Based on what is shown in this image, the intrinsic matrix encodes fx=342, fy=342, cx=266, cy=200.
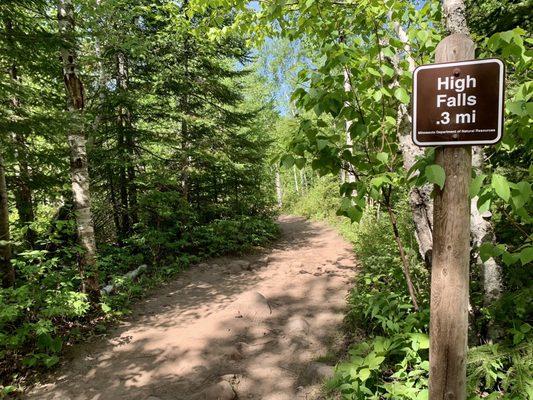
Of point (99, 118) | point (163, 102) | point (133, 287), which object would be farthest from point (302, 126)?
point (163, 102)

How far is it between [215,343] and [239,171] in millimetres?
8185

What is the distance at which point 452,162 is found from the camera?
172 centimetres

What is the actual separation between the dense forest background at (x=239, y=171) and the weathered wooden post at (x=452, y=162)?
150mm

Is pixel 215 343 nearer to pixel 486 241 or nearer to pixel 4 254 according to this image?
pixel 4 254

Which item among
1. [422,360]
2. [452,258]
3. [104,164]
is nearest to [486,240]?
[422,360]

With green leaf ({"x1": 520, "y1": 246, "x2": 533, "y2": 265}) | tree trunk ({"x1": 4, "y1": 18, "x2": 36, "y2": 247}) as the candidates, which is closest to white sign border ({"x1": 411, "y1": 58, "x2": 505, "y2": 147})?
green leaf ({"x1": 520, "y1": 246, "x2": 533, "y2": 265})

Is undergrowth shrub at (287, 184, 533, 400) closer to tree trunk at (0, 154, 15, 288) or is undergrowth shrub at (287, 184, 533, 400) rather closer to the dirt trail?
the dirt trail

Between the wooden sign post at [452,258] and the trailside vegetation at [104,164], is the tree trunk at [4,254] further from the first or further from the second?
the wooden sign post at [452,258]

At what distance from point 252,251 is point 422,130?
11.1m

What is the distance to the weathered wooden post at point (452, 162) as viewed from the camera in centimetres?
164

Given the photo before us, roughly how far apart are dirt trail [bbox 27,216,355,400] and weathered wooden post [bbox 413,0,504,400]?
3046 millimetres

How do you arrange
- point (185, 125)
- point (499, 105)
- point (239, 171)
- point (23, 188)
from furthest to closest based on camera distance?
point (239, 171) → point (185, 125) → point (23, 188) → point (499, 105)

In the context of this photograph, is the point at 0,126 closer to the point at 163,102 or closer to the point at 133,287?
the point at 133,287

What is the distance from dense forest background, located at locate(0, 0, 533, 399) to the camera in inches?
106
